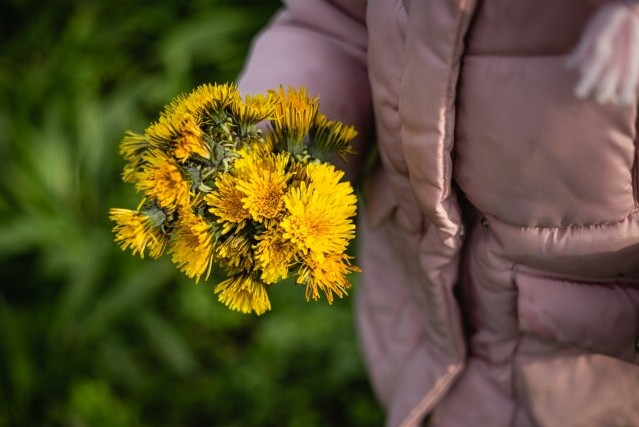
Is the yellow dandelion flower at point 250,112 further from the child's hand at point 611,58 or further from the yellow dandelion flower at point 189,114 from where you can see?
the child's hand at point 611,58

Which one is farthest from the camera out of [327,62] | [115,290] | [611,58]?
[115,290]

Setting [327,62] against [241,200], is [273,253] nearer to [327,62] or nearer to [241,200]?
[241,200]

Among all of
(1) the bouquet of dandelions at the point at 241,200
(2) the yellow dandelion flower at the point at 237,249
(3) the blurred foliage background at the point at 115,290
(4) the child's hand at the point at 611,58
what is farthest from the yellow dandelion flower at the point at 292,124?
(3) the blurred foliage background at the point at 115,290

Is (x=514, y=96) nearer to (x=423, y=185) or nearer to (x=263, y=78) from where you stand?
(x=423, y=185)

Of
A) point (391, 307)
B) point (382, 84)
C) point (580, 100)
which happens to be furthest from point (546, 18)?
point (391, 307)

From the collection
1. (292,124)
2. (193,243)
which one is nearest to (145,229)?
(193,243)
